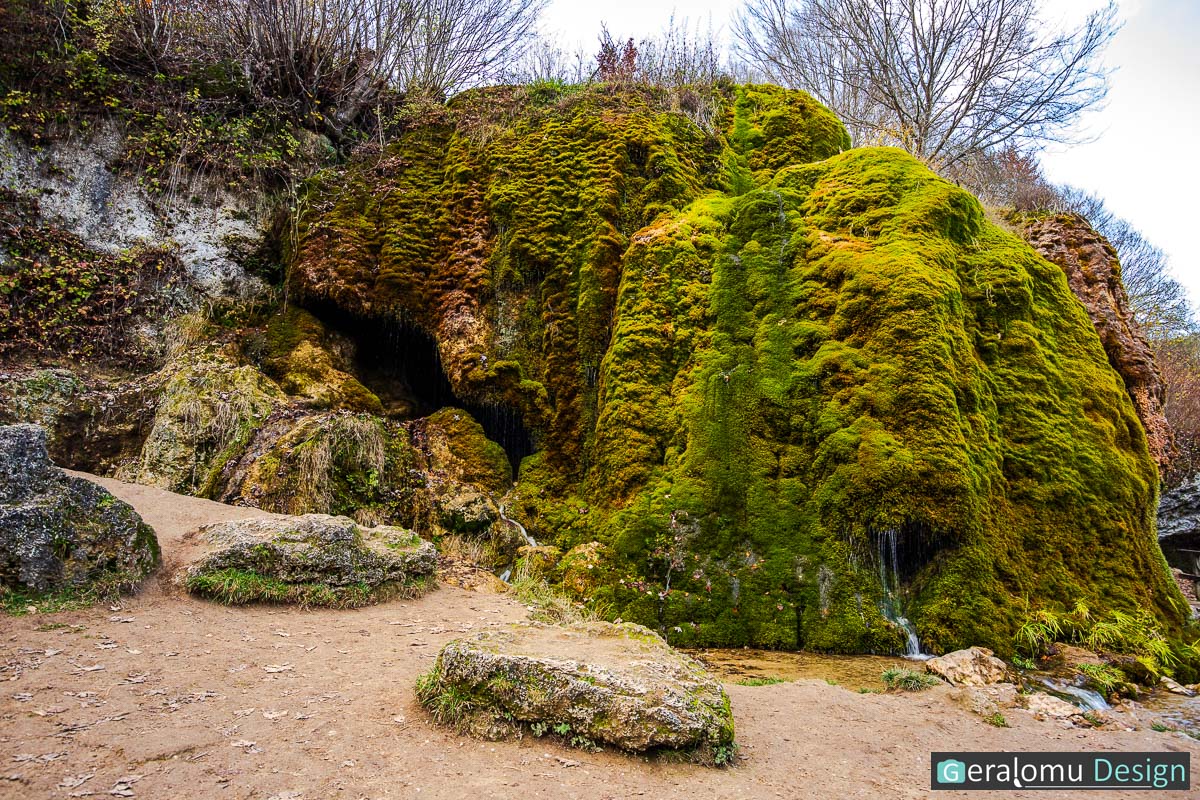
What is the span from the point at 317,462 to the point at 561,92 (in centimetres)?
910

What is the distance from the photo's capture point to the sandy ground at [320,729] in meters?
2.96

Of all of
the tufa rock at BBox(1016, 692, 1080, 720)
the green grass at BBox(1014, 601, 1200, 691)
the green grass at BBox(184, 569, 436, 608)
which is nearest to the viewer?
the tufa rock at BBox(1016, 692, 1080, 720)

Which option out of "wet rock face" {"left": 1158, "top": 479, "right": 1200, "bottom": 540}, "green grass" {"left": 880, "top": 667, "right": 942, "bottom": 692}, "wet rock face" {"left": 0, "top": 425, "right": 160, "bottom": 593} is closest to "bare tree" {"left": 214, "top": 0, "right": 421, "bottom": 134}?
"wet rock face" {"left": 0, "top": 425, "right": 160, "bottom": 593}

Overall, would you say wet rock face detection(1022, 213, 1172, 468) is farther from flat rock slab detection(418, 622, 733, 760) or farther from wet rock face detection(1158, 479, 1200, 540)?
flat rock slab detection(418, 622, 733, 760)

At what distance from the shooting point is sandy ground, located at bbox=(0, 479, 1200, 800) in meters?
2.96

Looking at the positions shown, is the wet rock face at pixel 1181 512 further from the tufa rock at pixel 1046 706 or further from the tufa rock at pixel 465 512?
the tufa rock at pixel 465 512

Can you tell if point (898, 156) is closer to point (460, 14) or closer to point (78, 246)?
point (460, 14)

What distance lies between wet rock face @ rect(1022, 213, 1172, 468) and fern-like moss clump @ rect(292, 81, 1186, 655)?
1515 mm

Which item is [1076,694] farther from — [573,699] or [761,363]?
[573,699]

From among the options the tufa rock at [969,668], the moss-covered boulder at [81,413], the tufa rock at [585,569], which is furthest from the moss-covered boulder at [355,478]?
the tufa rock at [969,668]

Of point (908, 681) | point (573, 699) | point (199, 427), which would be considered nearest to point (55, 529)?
point (199, 427)

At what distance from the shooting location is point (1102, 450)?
7.80m

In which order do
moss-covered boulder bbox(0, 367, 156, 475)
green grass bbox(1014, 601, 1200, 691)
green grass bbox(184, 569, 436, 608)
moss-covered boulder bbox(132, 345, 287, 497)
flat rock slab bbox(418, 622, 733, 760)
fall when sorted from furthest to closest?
moss-covered boulder bbox(132, 345, 287, 497), moss-covered boulder bbox(0, 367, 156, 475), green grass bbox(1014, 601, 1200, 691), green grass bbox(184, 569, 436, 608), flat rock slab bbox(418, 622, 733, 760)

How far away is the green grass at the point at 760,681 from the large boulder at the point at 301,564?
3425mm
